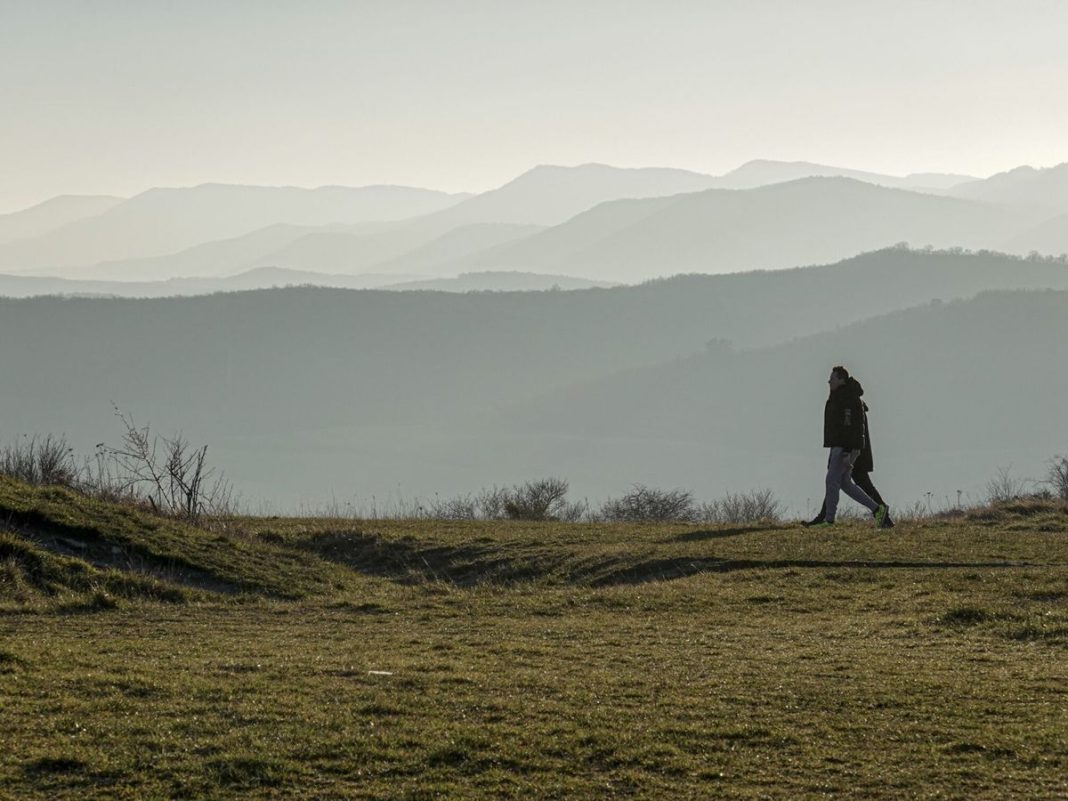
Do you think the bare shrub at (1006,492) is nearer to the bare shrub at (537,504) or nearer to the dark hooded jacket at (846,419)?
the dark hooded jacket at (846,419)

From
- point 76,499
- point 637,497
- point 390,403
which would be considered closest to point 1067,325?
point 390,403

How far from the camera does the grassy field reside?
21.9 feet

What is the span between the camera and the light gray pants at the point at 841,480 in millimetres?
17953

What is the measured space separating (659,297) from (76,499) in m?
154

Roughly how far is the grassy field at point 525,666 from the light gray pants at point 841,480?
40.9 inches

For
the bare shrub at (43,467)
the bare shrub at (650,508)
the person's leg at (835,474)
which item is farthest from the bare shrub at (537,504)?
the bare shrub at (43,467)

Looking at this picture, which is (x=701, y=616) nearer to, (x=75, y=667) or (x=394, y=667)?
(x=394, y=667)

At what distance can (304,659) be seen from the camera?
9.47 meters

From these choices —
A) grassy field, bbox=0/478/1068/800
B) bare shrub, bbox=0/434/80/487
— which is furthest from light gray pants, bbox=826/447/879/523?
bare shrub, bbox=0/434/80/487

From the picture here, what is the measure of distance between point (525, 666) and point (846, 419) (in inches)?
379

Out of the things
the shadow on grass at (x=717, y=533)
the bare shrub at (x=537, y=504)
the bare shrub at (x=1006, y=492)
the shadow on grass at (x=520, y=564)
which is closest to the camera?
the shadow on grass at (x=520, y=564)

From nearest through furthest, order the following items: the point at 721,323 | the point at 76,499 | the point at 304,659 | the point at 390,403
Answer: the point at 304,659
the point at 76,499
the point at 390,403
the point at 721,323

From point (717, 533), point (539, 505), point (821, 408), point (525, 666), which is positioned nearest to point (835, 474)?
point (717, 533)

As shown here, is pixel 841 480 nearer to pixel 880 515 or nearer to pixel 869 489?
pixel 880 515
